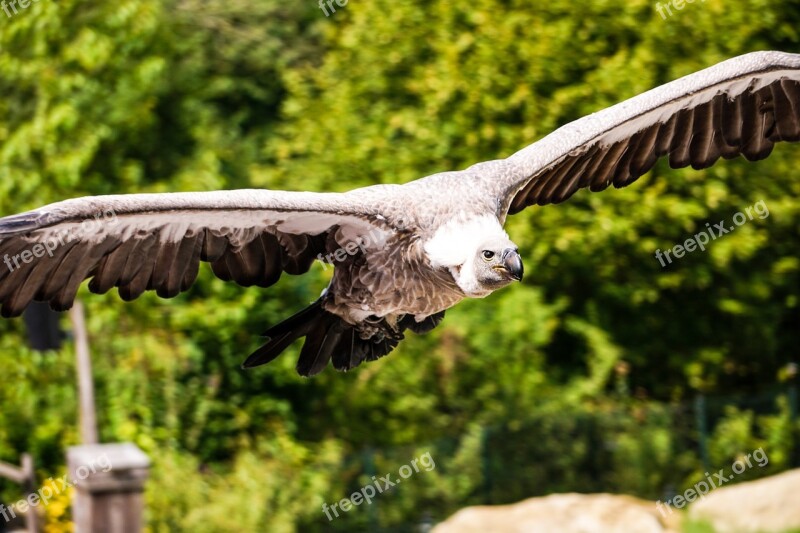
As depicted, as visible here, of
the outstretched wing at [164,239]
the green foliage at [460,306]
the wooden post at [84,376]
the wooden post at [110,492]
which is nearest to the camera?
the outstretched wing at [164,239]

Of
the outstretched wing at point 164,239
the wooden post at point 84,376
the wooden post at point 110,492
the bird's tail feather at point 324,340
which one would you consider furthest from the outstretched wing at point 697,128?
the wooden post at point 84,376

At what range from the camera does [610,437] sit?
586 inches

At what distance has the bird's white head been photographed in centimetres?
632

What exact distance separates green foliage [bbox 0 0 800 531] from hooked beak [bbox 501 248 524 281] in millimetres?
7703

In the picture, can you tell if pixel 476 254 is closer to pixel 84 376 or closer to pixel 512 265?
pixel 512 265

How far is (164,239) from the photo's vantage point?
6.80 metres

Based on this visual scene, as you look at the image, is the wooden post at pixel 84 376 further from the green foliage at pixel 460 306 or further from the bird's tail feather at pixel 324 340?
the bird's tail feather at pixel 324 340

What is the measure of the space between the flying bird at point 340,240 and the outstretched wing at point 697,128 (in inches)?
0.8

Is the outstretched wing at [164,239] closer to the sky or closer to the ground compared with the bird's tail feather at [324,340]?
closer to the sky

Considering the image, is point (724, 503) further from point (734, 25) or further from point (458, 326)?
point (734, 25)

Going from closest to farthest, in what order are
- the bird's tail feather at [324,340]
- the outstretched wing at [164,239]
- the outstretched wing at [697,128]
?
the outstretched wing at [164,239] → the bird's tail feather at [324,340] → the outstretched wing at [697,128]

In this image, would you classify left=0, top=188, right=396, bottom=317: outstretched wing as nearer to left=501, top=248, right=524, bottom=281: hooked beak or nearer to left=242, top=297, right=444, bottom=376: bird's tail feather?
left=242, top=297, right=444, bottom=376: bird's tail feather

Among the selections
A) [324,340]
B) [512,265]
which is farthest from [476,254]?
[324,340]

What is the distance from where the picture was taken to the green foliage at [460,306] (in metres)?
14.7
